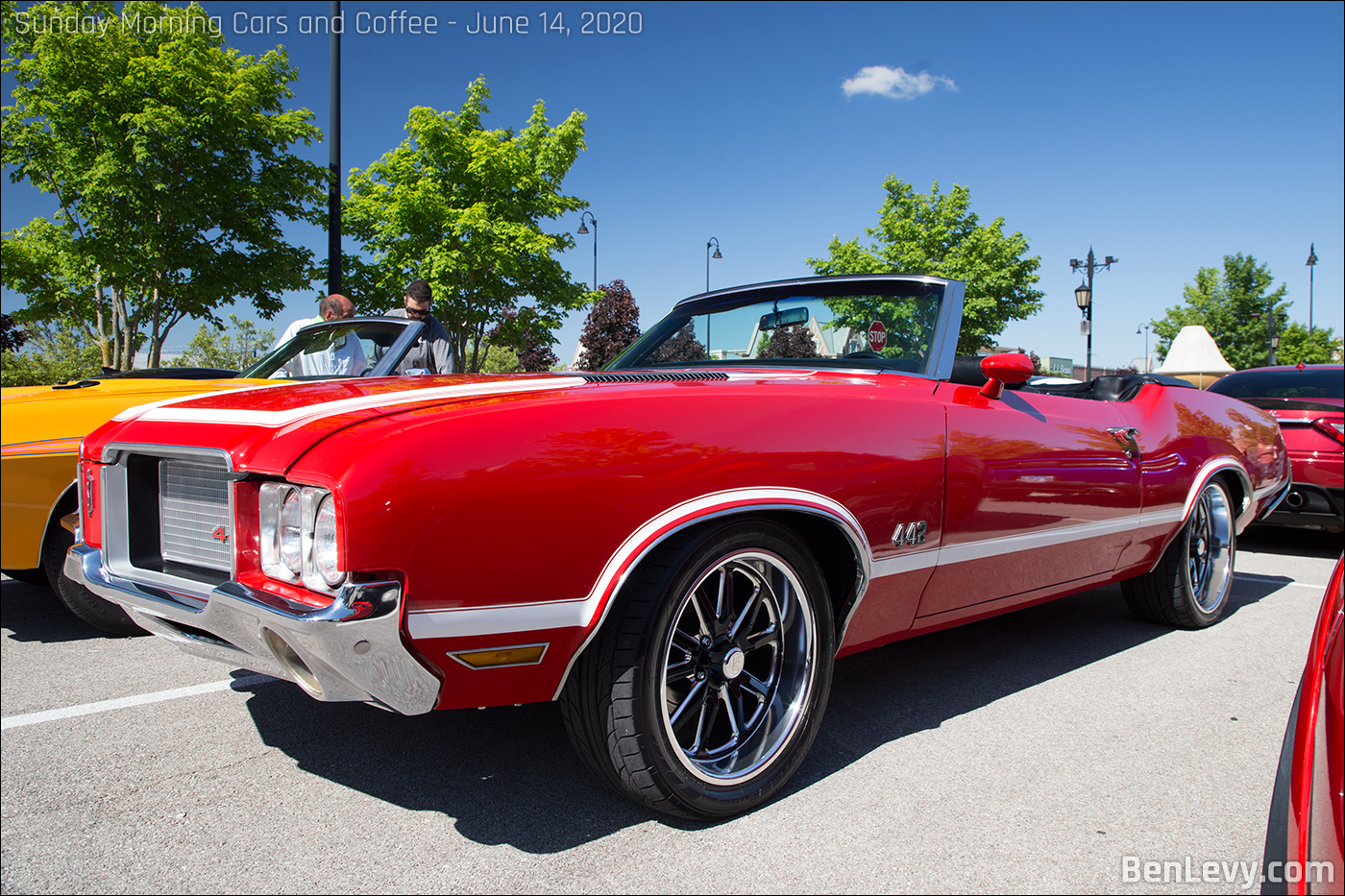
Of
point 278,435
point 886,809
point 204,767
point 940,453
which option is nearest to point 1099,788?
point 886,809

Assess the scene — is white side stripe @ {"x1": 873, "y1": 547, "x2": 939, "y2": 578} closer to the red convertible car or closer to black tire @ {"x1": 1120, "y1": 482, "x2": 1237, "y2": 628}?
the red convertible car

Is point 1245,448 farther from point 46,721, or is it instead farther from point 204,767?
point 46,721

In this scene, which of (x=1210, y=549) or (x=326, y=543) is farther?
(x=1210, y=549)

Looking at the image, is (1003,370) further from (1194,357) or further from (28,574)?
(1194,357)

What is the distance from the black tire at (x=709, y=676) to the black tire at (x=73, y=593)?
105 inches

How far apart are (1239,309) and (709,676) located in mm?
52710

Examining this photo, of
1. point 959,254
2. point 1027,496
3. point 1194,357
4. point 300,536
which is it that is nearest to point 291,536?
point 300,536

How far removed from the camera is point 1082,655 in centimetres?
363

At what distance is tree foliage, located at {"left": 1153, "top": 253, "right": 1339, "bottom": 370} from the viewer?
145 ft

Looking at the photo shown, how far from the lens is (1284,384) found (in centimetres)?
701

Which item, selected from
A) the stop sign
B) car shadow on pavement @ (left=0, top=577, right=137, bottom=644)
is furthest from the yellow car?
the stop sign

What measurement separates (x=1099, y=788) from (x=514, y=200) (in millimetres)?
16813

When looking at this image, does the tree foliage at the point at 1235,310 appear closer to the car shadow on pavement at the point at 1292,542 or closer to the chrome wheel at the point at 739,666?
the car shadow on pavement at the point at 1292,542

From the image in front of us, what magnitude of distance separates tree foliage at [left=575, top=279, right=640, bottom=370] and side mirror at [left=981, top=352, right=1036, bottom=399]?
26.4m
